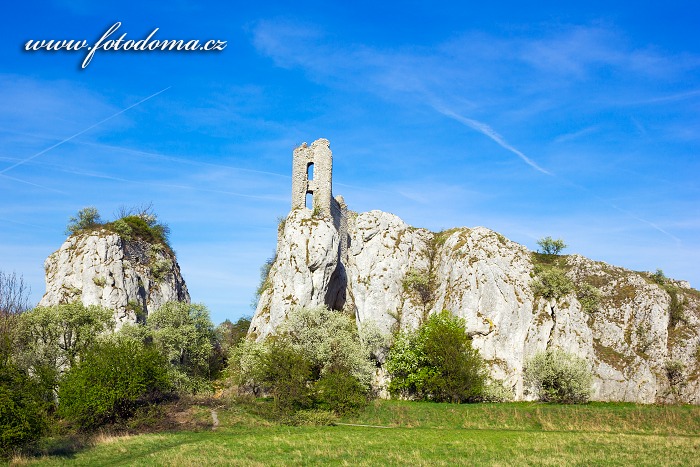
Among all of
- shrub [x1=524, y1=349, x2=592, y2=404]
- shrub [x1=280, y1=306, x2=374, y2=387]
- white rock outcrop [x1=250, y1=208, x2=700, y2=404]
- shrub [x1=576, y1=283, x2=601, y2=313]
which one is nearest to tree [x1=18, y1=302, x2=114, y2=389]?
shrub [x1=280, y1=306, x2=374, y2=387]

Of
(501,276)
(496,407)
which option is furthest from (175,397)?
(501,276)

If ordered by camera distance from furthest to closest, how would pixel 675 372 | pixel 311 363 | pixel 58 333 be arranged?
pixel 675 372 < pixel 311 363 < pixel 58 333

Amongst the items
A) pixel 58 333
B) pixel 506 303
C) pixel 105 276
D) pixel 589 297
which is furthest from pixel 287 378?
pixel 589 297

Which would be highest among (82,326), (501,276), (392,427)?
(501,276)

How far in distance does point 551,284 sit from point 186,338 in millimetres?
44220

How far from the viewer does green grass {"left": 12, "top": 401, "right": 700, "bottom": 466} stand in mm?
32250

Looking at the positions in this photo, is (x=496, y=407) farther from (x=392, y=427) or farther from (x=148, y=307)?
(x=148, y=307)

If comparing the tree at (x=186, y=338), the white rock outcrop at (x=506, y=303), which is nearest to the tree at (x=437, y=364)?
the white rock outcrop at (x=506, y=303)

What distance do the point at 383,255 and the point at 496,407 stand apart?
35.2 metres

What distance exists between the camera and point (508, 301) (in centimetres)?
7250

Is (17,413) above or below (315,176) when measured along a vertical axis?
below

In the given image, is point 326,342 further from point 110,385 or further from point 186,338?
point 110,385

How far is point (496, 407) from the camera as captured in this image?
4978 cm

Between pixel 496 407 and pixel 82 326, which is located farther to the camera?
pixel 82 326
